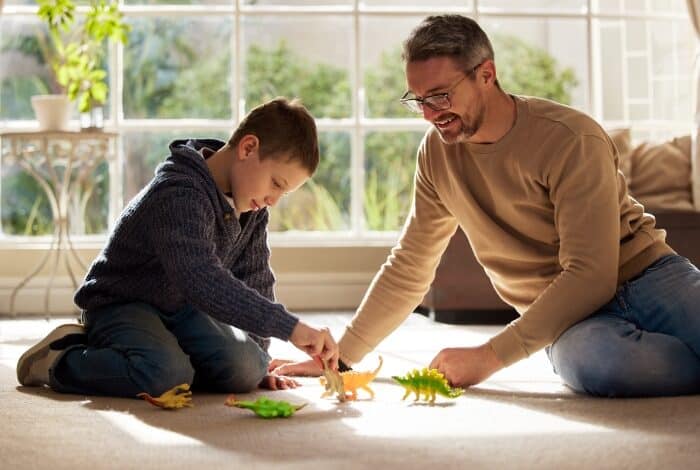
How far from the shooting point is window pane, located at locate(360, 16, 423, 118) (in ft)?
16.1

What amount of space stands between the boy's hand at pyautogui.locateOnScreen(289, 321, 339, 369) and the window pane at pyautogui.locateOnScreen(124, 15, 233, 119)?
3.06 meters

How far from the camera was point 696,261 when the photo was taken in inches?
161

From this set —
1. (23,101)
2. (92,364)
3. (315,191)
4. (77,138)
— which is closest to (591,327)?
(92,364)

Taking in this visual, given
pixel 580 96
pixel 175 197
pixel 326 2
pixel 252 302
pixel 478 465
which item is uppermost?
pixel 326 2

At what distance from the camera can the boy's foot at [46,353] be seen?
2.20 m

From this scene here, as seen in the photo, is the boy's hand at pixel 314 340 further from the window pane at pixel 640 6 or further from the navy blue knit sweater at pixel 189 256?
the window pane at pixel 640 6

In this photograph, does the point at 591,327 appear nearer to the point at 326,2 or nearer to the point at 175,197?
the point at 175,197

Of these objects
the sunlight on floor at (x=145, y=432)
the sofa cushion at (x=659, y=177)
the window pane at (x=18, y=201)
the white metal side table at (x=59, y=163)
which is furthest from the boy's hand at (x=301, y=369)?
the window pane at (x=18, y=201)

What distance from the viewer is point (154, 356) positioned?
206cm

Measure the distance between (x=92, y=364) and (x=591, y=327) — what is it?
0.92 m

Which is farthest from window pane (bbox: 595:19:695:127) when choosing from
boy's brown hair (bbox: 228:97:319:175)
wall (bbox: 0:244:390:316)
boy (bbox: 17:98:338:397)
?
boy's brown hair (bbox: 228:97:319:175)

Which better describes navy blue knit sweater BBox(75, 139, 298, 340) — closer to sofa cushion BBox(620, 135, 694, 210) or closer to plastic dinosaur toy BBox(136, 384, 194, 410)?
plastic dinosaur toy BBox(136, 384, 194, 410)

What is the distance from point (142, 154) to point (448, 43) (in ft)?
9.59

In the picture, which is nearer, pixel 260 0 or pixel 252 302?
pixel 252 302
